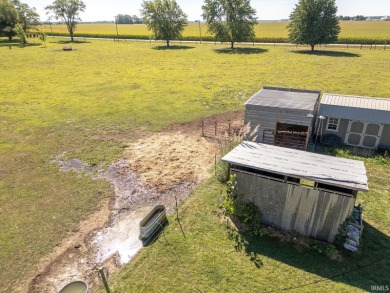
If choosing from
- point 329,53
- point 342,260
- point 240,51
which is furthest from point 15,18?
point 342,260

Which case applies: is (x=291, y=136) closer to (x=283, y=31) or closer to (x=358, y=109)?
(x=358, y=109)

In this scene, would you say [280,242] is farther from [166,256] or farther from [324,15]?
[324,15]

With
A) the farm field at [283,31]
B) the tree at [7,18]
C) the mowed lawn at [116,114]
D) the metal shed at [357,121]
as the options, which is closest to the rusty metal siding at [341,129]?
the metal shed at [357,121]

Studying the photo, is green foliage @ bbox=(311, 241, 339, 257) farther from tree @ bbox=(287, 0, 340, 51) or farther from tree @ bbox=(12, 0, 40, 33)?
tree @ bbox=(12, 0, 40, 33)

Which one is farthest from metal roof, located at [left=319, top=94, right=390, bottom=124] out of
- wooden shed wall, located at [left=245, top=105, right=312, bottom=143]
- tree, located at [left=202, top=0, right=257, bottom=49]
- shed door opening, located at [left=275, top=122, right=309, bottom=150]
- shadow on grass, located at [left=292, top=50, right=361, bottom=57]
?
tree, located at [left=202, top=0, right=257, bottom=49]

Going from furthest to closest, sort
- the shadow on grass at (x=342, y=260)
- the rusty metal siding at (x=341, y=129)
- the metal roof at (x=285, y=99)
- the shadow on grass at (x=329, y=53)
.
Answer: the shadow on grass at (x=329, y=53) → the rusty metal siding at (x=341, y=129) → the metal roof at (x=285, y=99) → the shadow on grass at (x=342, y=260)

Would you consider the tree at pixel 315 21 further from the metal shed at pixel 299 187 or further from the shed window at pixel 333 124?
the metal shed at pixel 299 187
